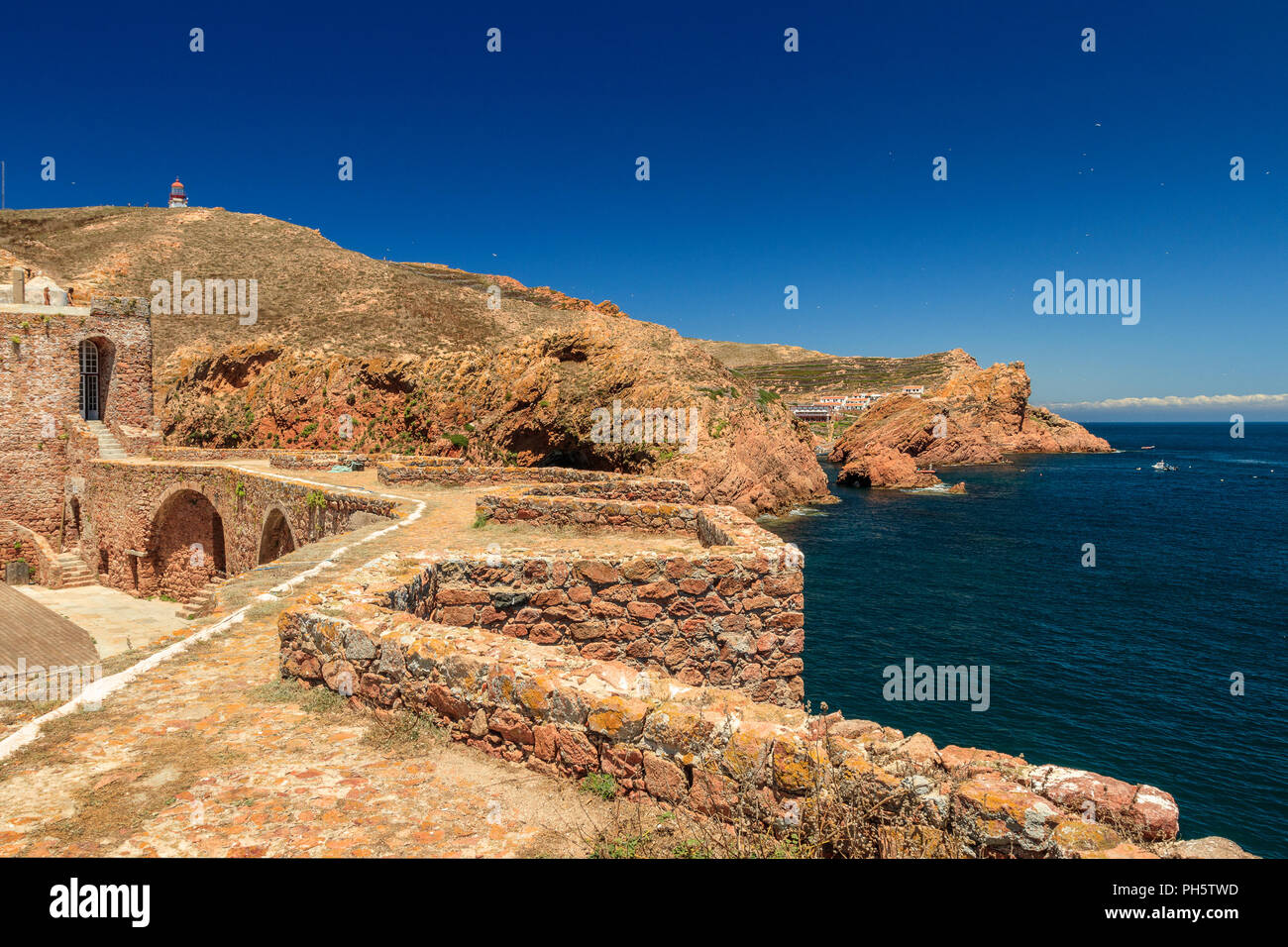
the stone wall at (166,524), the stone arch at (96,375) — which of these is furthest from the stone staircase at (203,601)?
the stone arch at (96,375)

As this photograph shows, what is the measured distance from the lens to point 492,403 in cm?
3628

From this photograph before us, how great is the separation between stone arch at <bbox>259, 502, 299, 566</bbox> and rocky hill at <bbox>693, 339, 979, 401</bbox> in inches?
4591

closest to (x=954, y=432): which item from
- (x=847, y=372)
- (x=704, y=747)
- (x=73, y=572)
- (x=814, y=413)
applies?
(x=814, y=413)

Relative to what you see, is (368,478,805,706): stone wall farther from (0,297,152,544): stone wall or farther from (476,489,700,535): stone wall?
(0,297,152,544): stone wall

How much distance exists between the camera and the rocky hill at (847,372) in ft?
477

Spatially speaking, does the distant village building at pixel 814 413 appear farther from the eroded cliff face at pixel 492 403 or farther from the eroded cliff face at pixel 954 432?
the eroded cliff face at pixel 492 403

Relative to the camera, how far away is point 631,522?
13.0 m

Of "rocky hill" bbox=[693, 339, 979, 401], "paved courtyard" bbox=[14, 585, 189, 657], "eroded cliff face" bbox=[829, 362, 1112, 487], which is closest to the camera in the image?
"paved courtyard" bbox=[14, 585, 189, 657]

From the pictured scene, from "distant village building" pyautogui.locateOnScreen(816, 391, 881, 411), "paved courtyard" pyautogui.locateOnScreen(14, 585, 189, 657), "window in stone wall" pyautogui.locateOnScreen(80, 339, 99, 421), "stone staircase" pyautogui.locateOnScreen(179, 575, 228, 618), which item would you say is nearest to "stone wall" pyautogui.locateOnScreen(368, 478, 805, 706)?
"stone staircase" pyautogui.locateOnScreen(179, 575, 228, 618)

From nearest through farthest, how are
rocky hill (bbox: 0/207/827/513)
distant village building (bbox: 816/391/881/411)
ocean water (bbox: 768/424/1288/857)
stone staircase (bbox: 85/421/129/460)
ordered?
1. ocean water (bbox: 768/424/1288/857)
2. stone staircase (bbox: 85/421/129/460)
3. rocky hill (bbox: 0/207/827/513)
4. distant village building (bbox: 816/391/881/411)

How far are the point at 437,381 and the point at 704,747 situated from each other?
36.7m

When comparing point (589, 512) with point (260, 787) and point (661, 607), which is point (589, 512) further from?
point (260, 787)

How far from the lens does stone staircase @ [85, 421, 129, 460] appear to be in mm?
27972
